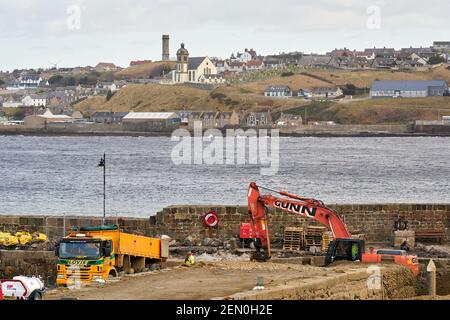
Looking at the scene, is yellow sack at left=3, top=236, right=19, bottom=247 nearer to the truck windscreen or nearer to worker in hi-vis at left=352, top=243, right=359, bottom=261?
the truck windscreen

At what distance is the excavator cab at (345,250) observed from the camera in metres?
28.5

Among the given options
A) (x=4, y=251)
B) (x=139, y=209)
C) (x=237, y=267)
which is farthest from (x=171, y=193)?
(x=237, y=267)

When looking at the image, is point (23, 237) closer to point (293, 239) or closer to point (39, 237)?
point (39, 237)

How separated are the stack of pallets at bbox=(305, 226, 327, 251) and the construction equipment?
14.0m

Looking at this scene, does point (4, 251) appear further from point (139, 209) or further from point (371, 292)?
point (139, 209)

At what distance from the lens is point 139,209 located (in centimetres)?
6022

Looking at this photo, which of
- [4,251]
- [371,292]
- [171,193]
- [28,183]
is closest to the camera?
[371,292]

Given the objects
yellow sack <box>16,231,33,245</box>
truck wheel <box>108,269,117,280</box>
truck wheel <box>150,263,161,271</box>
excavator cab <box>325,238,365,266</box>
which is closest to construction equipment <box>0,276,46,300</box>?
truck wheel <box>108,269,117,280</box>

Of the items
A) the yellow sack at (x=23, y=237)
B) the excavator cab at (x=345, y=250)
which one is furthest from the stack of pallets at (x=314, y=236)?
the yellow sack at (x=23, y=237)

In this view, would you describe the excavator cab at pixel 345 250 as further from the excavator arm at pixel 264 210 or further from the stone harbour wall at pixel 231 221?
the stone harbour wall at pixel 231 221

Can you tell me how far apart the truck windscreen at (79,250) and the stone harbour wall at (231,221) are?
35.7ft

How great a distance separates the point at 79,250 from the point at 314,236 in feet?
37.7

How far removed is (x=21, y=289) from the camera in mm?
21844

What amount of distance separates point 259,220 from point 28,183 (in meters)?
50.5
